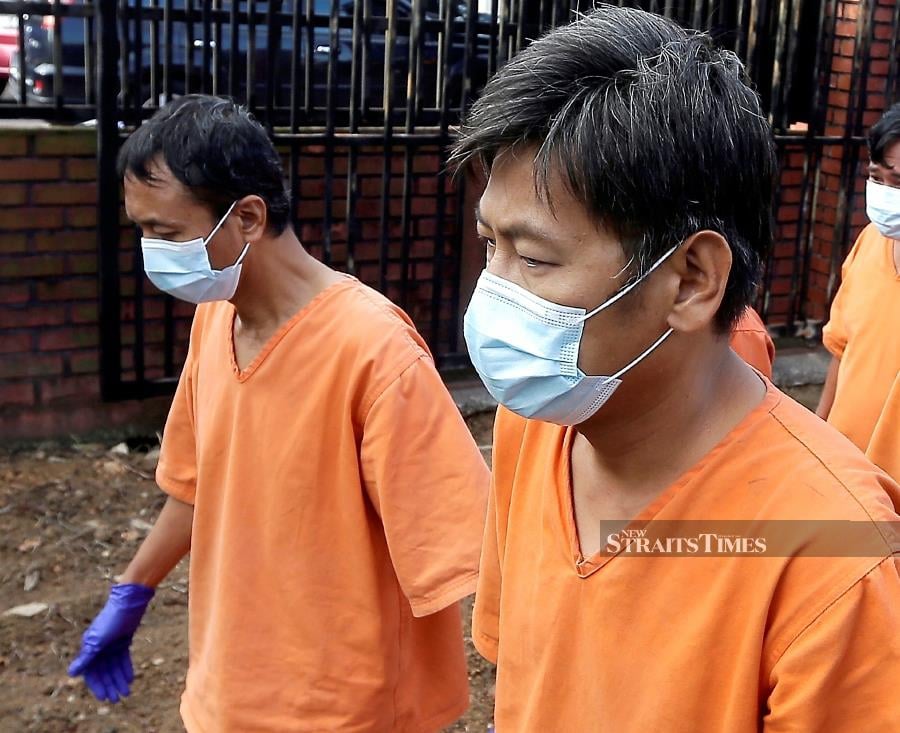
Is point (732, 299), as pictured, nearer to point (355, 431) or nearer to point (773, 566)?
point (773, 566)

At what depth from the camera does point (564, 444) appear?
1507 millimetres

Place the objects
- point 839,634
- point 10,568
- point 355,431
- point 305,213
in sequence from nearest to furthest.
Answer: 1. point 839,634
2. point 355,431
3. point 10,568
4. point 305,213

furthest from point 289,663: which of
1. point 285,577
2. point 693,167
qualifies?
point 693,167

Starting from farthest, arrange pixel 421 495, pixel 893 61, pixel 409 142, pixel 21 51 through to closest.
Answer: pixel 893 61, pixel 409 142, pixel 21 51, pixel 421 495

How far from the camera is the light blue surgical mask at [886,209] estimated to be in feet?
10.6

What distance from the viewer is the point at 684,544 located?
126cm

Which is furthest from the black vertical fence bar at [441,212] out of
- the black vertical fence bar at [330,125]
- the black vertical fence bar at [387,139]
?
the black vertical fence bar at [330,125]

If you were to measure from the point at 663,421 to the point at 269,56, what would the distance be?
3552 mm

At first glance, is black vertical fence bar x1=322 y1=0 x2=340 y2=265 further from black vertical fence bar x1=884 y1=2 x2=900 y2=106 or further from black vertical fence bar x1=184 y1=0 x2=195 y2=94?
black vertical fence bar x1=884 y1=2 x2=900 y2=106

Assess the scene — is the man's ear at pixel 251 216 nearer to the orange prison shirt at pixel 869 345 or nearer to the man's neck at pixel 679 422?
the man's neck at pixel 679 422

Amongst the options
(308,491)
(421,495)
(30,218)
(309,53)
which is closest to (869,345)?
(421,495)

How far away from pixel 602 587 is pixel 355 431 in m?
0.86

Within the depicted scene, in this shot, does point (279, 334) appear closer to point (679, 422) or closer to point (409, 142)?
point (679, 422)

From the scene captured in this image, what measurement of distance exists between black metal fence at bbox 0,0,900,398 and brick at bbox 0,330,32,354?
1.17 ft
